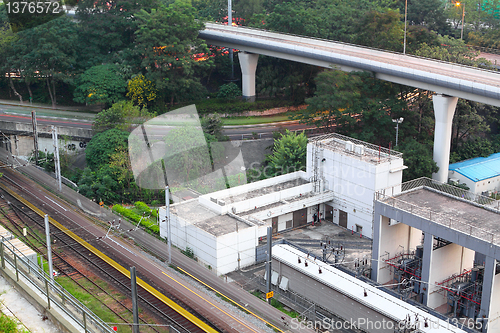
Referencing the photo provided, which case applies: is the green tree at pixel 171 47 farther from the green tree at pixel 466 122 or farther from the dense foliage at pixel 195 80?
the green tree at pixel 466 122

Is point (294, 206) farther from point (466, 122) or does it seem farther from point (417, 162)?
point (466, 122)

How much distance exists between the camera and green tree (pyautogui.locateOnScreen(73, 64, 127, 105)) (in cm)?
7550

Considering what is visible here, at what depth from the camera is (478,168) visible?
63.7m

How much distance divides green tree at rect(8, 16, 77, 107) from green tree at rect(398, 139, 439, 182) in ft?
152

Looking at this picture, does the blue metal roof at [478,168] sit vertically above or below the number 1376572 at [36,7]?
below

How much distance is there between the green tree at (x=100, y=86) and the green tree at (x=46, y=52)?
7.52ft

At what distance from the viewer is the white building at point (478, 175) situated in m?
61.5

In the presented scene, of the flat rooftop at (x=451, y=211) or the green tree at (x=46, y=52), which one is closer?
the flat rooftop at (x=451, y=211)

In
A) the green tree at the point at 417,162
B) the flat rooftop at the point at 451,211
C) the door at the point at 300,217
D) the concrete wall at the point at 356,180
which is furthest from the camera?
the green tree at the point at 417,162

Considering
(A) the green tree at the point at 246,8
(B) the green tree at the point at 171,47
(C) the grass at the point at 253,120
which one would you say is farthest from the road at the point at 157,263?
(A) the green tree at the point at 246,8

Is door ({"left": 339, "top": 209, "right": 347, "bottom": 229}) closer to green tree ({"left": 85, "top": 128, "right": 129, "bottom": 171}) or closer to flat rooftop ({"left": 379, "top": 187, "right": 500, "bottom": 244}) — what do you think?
flat rooftop ({"left": 379, "top": 187, "right": 500, "bottom": 244})

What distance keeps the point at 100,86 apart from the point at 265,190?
34671 millimetres

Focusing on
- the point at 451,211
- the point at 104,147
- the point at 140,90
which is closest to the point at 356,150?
the point at 451,211

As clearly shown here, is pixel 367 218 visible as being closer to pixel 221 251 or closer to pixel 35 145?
pixel 221 251
